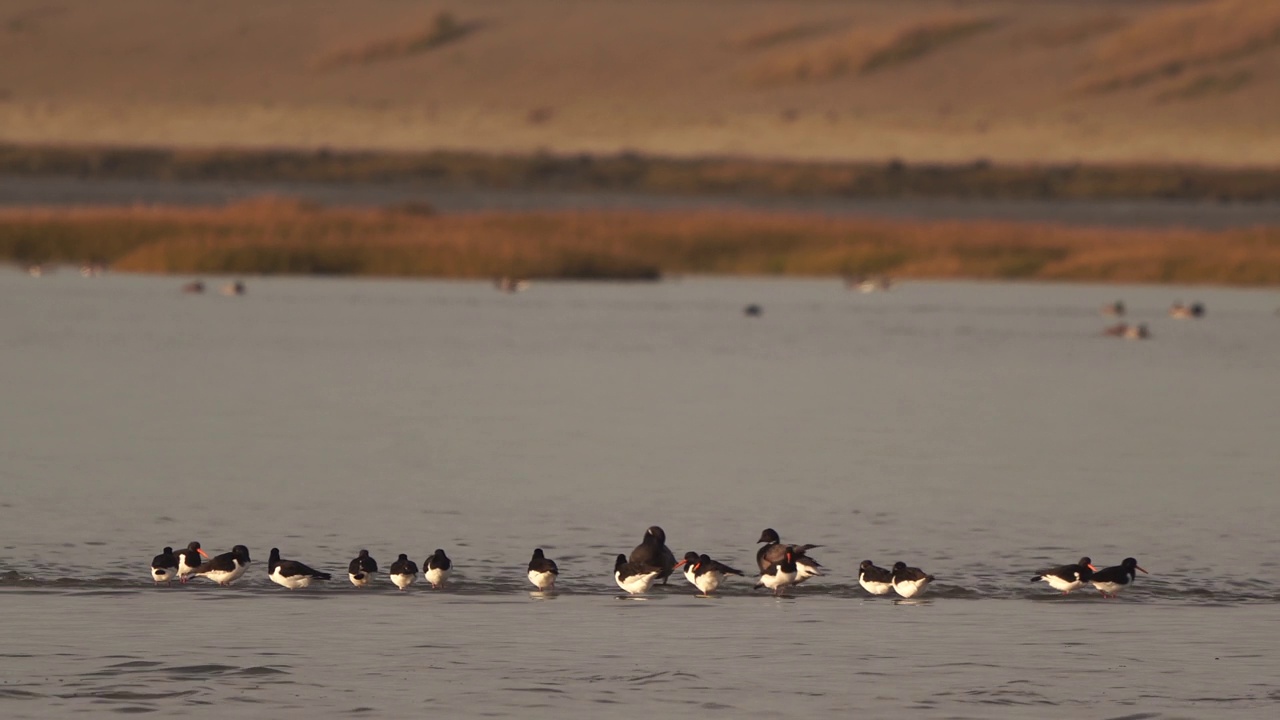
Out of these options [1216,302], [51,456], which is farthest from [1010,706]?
[1216,302]

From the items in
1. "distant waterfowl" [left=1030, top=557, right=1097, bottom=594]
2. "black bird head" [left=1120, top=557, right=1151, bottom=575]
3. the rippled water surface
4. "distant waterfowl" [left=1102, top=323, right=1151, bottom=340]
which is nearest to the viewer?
the rippled water surface

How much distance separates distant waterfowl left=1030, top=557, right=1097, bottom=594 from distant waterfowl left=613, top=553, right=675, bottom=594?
9.33ft

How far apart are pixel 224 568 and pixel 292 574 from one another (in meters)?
0.48

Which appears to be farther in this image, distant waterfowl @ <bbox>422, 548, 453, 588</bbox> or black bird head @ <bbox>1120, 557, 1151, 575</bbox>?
black bird head @ <bbox>1120, 557, 1151, 575</bbox>

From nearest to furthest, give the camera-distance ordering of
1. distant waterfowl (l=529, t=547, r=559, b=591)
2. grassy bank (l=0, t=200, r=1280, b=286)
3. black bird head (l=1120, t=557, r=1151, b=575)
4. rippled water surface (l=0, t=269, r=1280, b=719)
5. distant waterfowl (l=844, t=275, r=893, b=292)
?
rippled water surface (l=0, t=269, r=1280, b=719) < distant waterfowl (l=529, t=547, r=559, b=591) < black bird head (l=1120, t=557, r=1151, b=575) < distant waterfowl (l=844, t=275, r=893, b=292) < grassy bank (l=0, t=200, r=1280, b=286)

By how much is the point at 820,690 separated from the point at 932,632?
224cm

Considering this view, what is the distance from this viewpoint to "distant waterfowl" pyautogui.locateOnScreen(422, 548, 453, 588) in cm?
1828

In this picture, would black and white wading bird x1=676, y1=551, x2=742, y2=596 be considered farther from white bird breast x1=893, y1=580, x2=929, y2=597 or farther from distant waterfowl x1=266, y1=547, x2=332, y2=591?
distant waterfowl x1=266, y1=547, x2=332, y2=591

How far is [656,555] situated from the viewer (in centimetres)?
1867

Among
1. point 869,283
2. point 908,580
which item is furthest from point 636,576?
point 869,283

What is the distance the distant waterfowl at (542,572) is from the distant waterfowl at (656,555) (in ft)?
2.08

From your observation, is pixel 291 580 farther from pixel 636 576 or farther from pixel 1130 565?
pixel 1130 565

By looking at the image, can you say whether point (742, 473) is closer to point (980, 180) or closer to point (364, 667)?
point (364, 667)

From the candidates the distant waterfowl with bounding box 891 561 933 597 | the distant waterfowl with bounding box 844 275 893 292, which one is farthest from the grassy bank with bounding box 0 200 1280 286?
the distant waterfowl with bounding box 891 561 933 597
